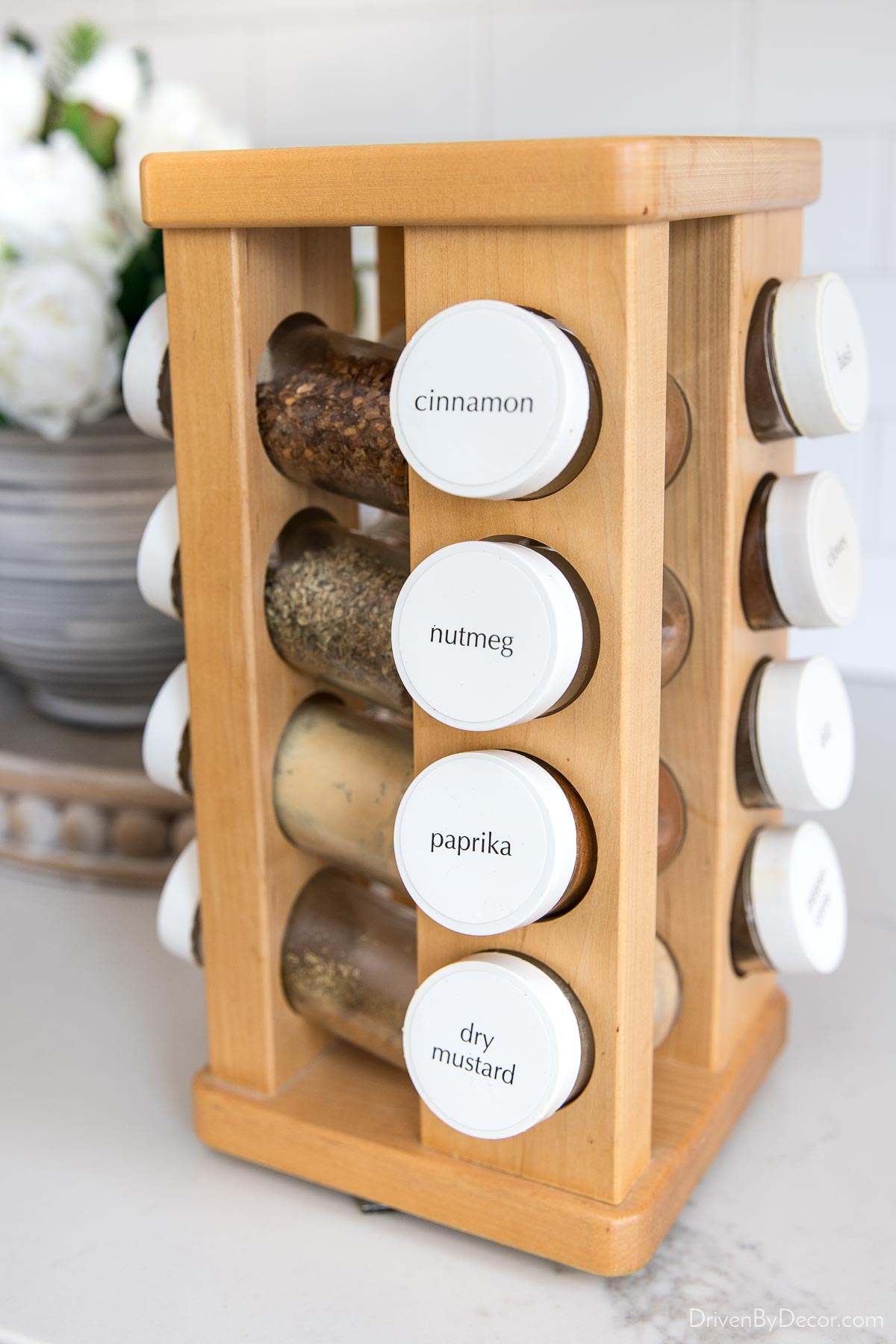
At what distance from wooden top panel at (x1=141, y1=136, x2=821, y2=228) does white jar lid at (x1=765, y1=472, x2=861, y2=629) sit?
0.33 ft

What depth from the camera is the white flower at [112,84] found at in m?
0.76

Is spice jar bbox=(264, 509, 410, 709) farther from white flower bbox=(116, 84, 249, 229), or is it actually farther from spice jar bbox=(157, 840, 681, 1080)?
white flower bbox=(116, 84, 249, 229)

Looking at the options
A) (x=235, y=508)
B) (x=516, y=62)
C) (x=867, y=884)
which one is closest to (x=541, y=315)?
(x=235, y=508)

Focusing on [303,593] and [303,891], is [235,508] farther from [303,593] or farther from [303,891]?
[303,891]

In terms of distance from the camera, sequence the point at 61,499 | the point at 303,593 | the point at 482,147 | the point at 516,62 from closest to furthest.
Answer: the point at 482,147, the point at 303,593, the point at 61,499, the point at 516,62

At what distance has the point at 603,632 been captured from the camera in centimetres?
41

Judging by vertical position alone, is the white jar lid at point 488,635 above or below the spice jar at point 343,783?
above

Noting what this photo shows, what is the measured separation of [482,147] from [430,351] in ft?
0.19

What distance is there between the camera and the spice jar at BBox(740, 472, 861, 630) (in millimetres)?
495

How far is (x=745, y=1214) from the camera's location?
51 centimetres

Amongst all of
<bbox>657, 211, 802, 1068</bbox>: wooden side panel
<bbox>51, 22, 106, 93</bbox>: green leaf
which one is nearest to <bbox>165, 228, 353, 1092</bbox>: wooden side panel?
<bbox>657, 211, 802, 1068</bbox>: wooden side panel

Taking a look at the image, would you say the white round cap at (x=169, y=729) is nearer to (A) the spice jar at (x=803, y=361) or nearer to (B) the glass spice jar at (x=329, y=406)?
(B) the glass spice jar at (x=329, y=406)

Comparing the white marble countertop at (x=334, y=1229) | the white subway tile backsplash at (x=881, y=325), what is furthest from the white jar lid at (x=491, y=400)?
the white subway tile backsplash at (x=881, y=325)

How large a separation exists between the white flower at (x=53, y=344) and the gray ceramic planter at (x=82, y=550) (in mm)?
25
